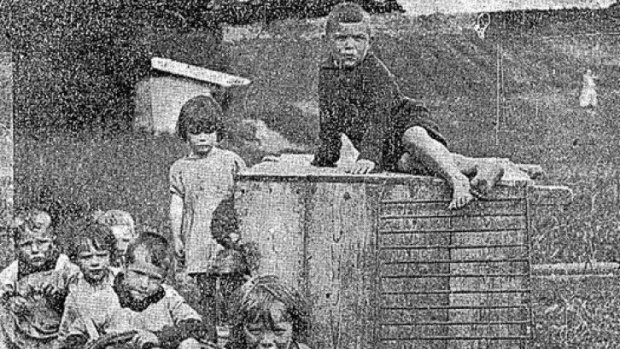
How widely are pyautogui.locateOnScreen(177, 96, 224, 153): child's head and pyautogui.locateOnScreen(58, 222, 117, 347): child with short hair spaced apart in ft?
1.01

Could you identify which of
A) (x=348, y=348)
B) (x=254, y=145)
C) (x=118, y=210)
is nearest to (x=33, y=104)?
(x=118, y=210)

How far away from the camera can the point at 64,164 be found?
2672 mm

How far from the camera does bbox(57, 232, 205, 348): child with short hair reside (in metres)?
2.56

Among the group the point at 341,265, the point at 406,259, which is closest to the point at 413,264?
the point at 406,259

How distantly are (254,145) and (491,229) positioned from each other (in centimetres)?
57

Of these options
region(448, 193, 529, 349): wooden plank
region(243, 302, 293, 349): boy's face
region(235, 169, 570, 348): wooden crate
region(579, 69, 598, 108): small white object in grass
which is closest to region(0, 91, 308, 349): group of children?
region(243, 302, 293, 349): boy's face

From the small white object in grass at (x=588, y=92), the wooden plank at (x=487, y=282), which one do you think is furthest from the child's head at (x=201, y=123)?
the small white object in grass at (x=588, y=92)

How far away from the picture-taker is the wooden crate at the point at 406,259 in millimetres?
2363

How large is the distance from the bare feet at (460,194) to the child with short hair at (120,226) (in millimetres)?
772

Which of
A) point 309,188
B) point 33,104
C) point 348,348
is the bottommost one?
point 348,348

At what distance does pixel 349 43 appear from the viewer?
2.47 metres

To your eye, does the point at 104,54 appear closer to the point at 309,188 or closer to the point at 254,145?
the point at 254,145

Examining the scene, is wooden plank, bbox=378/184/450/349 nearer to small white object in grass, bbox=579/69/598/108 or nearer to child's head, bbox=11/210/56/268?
small white object in grass, bbox=579/69/598/108

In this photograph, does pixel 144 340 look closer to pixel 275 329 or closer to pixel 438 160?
pixel 275 329
